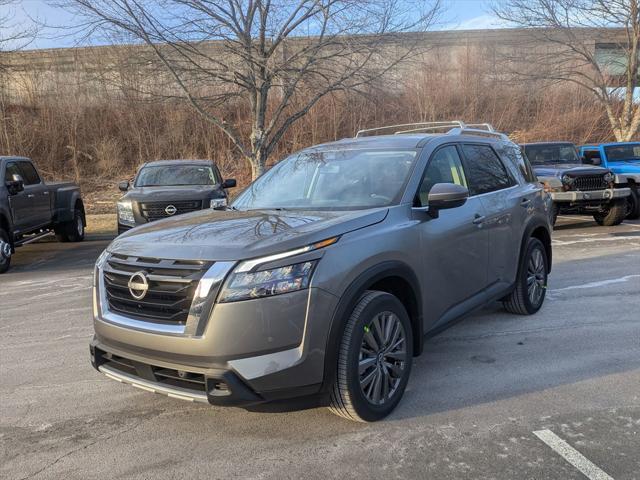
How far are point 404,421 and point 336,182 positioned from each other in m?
1.81

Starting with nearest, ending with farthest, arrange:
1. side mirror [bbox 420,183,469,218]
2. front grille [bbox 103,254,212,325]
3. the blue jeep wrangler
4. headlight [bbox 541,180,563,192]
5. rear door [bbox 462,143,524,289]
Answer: front grille [bbox 103,254,212,325] < side mirror [bbox 420,183,469,218] < rear door [bbox 462,143,524,289] < headlight [bbox 541,180,563,192] < the blue jeep wrangler

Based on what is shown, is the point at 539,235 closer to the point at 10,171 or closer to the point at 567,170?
the point at 567,170

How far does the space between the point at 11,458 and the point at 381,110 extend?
69.2ft

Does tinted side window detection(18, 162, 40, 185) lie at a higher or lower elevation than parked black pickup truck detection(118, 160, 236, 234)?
higher

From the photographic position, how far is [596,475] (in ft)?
9.11

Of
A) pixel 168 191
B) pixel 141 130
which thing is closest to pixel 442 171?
pixel 168 191

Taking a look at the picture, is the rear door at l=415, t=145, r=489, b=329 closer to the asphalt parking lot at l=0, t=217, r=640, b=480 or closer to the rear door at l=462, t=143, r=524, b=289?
the rear door at l=462, t=143, r=524, b=289

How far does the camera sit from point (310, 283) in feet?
9.52

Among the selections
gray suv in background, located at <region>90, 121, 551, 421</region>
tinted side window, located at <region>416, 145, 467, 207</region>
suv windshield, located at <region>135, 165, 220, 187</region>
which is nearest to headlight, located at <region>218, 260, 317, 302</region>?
gray suv in background, located at <region>90, 121, 551, 421</region>

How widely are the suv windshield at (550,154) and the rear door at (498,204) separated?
8705mm

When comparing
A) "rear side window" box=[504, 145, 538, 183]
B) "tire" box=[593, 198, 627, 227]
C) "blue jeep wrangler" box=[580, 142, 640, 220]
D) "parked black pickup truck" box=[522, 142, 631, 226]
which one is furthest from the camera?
"blue jeep wrangler" box=[580, 142, 640, 220]

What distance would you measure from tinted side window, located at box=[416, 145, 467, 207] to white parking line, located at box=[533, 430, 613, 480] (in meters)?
1.68

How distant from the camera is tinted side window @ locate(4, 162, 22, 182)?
9541 mm

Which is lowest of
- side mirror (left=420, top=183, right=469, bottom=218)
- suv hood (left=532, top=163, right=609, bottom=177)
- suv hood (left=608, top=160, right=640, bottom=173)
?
suv hood (left=608, top=160, right=640, bottom=173)
